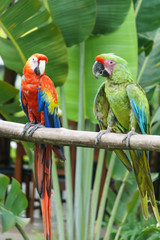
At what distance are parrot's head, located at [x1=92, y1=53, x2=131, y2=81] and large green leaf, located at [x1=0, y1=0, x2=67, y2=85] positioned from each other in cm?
38

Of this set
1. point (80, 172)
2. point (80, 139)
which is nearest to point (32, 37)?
point (80, 139)

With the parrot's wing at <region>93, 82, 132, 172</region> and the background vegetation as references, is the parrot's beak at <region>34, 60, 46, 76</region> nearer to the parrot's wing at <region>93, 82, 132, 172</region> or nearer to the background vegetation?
the parrot's wing at <region>93, 82, 132, 172</region>

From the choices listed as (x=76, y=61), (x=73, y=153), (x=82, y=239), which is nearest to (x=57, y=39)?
(x=76, y=61)

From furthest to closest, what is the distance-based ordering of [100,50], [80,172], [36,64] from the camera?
[80,172]
[100,50]
[36,64]

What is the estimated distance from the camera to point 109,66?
787mm

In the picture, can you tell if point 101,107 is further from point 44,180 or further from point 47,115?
point 44,180

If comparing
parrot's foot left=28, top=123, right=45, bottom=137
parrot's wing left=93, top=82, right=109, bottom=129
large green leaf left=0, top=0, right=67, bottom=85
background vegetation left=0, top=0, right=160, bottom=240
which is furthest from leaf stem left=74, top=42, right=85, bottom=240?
parrot's foot left=28, top=123, right=45, bottom=137

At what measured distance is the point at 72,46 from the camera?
56.5 inches

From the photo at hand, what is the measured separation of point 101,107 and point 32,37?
0.39 metres

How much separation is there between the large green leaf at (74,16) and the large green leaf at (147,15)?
0.41 metres

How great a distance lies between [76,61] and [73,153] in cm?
98

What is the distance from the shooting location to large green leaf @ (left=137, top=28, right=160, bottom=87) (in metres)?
1.60

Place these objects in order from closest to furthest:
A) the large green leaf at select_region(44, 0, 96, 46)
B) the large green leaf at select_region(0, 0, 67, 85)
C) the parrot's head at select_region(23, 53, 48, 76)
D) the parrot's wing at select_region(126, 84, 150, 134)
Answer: the parrot's head at select_region(23, 53, 48, 76) < the parrot's wing at select_region(126, 84, 150, 134) < the large green leaf at select_region(0, 0, 67, 85) < the large green leaf at select_region(44, 0, 96, 46)

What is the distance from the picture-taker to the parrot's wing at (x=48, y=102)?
2.65 ft
